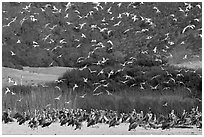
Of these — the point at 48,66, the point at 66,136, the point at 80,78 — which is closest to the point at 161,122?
the point at 66,136

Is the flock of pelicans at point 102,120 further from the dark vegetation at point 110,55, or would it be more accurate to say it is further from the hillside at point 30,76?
the hillside at point 30,76

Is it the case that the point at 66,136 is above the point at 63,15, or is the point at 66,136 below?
below

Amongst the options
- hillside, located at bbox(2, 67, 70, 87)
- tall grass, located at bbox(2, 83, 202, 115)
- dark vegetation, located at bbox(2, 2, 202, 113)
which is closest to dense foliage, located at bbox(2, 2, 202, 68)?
dark vegetation, located at bbox(2, 2, 202, 113)

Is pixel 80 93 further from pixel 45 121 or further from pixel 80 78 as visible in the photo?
pixel 45 121

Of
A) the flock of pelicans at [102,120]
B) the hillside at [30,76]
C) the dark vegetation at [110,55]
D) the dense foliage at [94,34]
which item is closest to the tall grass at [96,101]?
the dark vegetation at [110,55]

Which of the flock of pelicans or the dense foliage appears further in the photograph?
the dense foliage

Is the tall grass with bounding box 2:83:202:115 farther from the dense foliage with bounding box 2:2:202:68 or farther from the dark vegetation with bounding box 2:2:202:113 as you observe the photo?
the dense foliage with bounding box 2:2:202:68

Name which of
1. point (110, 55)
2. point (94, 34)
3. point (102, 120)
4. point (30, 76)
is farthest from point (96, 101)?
point (94, 34)

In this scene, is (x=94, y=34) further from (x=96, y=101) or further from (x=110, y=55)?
(x=96, y=101)
